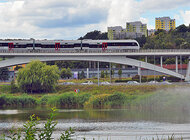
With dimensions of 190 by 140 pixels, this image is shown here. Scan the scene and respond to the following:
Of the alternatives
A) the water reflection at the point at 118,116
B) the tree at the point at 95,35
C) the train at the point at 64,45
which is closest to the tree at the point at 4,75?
the train at the point at 64,45

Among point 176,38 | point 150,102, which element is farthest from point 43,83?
point 176,38

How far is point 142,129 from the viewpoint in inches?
1617

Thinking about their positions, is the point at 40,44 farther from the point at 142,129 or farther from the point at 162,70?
the point at 142,129

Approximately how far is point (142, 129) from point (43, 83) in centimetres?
4277

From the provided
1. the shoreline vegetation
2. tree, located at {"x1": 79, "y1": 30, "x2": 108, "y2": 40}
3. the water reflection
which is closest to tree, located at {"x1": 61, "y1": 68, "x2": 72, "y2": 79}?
the shoreline vegetation

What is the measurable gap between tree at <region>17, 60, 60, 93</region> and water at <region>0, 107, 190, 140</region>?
22.6 meters

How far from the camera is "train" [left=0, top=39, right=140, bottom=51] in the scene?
9188 cm

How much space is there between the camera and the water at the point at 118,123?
38156 millimetres

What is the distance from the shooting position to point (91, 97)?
69.4m

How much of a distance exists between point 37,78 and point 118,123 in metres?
37.7

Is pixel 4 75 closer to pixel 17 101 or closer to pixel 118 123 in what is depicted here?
pixel 17 101

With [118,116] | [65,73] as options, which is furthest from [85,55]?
[118,116]

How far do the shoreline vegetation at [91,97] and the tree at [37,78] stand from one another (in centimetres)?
202

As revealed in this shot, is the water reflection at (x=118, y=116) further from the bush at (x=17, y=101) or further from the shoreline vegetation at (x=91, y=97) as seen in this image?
the bush at (x=17, y=101)
